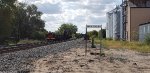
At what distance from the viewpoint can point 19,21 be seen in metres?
110

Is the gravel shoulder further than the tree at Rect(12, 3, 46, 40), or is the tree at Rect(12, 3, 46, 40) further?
the tree at Rect(12, 3, 46, 40)

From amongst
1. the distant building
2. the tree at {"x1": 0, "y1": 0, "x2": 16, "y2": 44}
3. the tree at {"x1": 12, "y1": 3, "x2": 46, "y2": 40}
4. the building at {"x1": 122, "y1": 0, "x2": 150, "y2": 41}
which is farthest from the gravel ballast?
the tree at {"x1": 12, "y1": 3, "x2": 46, "y2": 40}

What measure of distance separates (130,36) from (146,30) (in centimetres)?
1567

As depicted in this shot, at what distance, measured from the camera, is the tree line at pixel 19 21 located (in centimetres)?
7078

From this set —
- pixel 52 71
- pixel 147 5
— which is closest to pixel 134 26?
pixel 147 5

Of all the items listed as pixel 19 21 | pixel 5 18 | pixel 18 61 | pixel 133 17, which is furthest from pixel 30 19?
pixel 18 61

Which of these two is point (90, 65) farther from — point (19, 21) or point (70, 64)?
point (19, 21)

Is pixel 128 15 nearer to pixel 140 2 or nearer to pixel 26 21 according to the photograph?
pixel 140 2

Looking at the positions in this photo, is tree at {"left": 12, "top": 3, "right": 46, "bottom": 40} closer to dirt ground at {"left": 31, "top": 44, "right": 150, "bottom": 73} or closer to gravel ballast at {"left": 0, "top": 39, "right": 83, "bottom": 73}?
gravel ballast at {"left": 0, "top": 39, "right": 83, "bottom": 73}

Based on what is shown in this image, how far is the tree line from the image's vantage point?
232 feet

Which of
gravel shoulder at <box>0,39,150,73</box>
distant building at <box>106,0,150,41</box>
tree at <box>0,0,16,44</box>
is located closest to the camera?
gravel shoulder at <box>0,39,150,73</box>

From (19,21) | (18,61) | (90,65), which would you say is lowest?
(90,65)

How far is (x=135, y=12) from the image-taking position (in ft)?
287

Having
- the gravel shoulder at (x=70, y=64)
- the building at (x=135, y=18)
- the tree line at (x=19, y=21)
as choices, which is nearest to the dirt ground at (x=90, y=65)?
the gravel shoulder at (x=70, y=64)
